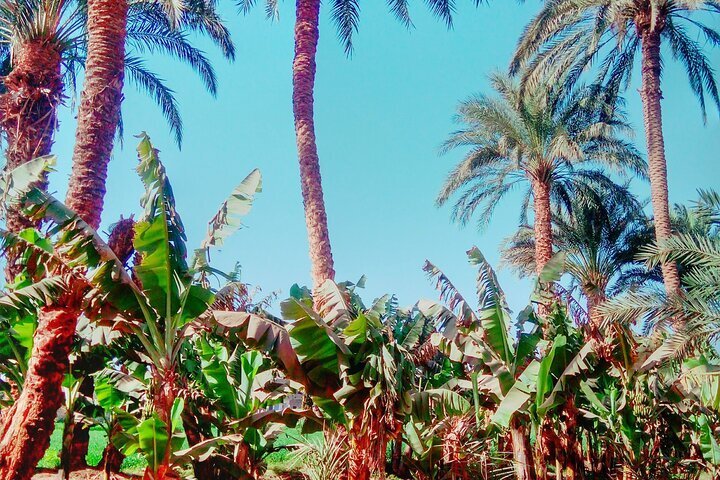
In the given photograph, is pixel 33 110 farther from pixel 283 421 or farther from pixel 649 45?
pixel 649 45

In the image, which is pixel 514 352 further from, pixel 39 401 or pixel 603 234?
pixel 603 234

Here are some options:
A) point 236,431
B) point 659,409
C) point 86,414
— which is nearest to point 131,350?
point 86,414

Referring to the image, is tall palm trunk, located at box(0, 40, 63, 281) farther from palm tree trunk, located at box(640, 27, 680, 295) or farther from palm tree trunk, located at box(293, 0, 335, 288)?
palm tree trunk, located at box(640, 27, 680, 295)

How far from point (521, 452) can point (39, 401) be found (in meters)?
8.45

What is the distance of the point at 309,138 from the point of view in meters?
14.9

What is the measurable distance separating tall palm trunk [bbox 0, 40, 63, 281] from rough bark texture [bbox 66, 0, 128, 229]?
111 inches

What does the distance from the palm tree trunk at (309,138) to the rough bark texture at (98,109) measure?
451 cm

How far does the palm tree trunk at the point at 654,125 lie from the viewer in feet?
64.7

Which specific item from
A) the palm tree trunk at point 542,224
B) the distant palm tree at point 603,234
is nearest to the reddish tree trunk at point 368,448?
the palm tree trunk at point 542,224

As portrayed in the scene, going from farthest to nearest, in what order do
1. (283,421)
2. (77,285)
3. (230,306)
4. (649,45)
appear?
(649,45) < (283,421) < (230,306) < (77,285)

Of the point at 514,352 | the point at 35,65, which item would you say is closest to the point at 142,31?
the point at 35,65

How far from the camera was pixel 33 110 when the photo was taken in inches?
526

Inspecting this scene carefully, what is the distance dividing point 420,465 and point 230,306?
6.10 metres

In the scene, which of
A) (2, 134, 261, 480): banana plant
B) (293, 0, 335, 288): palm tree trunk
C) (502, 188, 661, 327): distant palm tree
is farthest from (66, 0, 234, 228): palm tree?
(502, 188, 661, 327): distant palm tree
